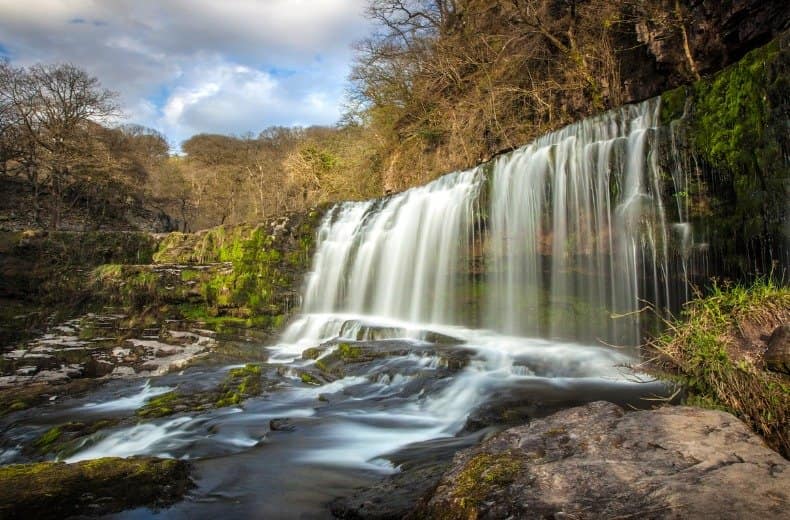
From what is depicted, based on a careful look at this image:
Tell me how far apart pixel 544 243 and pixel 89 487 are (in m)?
7.85

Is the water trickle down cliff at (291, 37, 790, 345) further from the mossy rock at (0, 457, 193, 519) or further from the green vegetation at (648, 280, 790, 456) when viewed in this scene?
the mossy rock at (0, 457, 193, 519)

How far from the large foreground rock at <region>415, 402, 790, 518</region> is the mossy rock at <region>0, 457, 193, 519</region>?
6.58ft

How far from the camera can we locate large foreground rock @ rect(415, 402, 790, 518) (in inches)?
67.8

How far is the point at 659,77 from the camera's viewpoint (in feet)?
34.1

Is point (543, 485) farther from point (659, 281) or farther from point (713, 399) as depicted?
point (659, 281)

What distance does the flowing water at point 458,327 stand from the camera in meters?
4.50

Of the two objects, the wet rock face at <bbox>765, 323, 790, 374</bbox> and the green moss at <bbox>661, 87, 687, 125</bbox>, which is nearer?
the wet rock face at <bbox>765, 323, 790, 374</bbox>

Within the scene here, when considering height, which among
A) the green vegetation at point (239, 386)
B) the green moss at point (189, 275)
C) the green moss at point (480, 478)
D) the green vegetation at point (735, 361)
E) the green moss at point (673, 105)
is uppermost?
the green moss at point (673, 105)

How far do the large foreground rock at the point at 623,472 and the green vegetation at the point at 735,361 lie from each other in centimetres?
44

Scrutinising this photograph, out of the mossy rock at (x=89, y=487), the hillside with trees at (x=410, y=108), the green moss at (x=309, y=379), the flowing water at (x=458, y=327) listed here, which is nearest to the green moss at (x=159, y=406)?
the flowing water at (x=458, y=327)

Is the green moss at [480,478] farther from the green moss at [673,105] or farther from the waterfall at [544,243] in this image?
the green moss at [673,105]

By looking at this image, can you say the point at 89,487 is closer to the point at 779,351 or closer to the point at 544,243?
the point at 779,351

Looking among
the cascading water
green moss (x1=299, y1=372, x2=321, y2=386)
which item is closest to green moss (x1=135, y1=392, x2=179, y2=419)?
green moss (x1=299, y1=372, x2=321, y2=386)

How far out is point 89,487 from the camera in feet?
10.1
